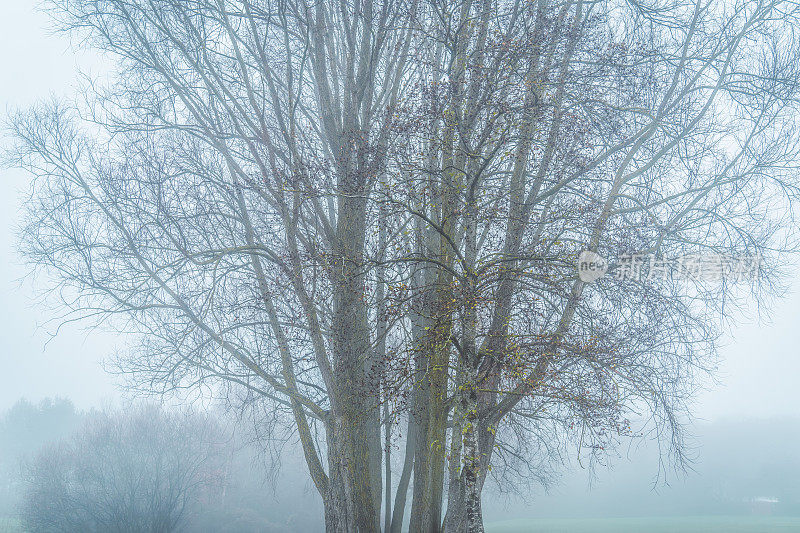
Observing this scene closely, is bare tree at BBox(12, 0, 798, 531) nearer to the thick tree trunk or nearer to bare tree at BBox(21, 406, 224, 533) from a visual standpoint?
the thick tree trunk

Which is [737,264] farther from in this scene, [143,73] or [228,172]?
[143,73]

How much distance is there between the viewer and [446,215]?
6977 mm

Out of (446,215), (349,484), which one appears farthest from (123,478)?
(446,215)

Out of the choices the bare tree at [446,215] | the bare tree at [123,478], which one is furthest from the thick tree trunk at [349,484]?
the bare tree at [123,478]

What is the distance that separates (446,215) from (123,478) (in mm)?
25066

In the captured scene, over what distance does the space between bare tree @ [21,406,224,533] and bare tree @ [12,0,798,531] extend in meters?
15.4

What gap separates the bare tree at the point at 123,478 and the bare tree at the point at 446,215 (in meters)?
15.4

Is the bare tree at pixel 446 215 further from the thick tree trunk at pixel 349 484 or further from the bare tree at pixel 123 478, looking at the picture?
the bare tree at pixel 123 478

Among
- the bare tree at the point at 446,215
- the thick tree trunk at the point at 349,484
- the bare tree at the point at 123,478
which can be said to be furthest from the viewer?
the bare tree at the point at 123,478

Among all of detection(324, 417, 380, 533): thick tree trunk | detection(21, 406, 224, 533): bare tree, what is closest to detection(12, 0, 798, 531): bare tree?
detection(324, 417, 380, 533): thick tree trunk

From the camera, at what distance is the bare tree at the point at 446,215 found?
6547mm

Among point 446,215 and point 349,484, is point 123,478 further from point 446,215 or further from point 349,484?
point 446,215

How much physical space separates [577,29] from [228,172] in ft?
25.3

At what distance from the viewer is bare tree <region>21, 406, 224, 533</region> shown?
23.2 m
